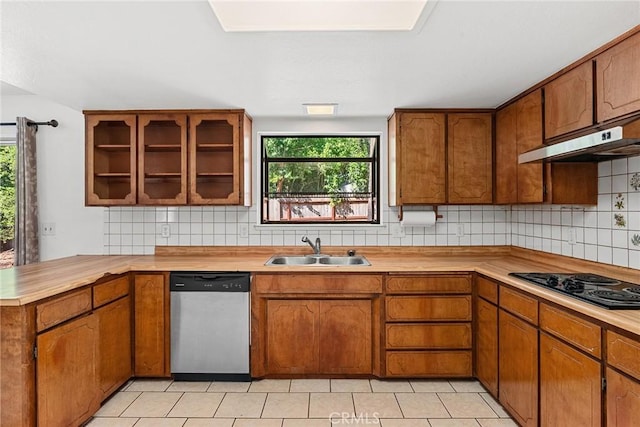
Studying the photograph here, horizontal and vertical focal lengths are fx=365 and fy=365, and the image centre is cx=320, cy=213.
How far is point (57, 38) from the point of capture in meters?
1.81

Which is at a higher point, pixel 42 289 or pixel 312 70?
pixel 312 70

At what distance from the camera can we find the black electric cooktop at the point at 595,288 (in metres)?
1.57

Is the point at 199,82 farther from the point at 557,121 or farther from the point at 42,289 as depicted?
the point at 557,121

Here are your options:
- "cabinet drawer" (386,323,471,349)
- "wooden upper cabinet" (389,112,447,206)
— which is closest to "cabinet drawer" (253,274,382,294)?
"cabinet drawer" (386,323,471,349)

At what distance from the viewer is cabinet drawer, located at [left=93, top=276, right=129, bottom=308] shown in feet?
7.65

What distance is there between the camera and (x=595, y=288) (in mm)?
1883

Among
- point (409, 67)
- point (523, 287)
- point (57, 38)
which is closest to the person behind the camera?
point (57, 38)

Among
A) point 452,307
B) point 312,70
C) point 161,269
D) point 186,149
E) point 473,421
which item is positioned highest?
point 312,70

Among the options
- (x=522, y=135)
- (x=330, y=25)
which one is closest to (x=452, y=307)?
(x=522, y=135)

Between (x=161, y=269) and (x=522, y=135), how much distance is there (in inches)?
112

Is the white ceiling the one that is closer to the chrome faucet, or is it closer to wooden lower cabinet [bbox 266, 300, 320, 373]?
the chrome faucet

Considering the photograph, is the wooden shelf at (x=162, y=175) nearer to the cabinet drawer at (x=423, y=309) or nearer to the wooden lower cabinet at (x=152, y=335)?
the wooden lower cabinet at (x=152, y=335)

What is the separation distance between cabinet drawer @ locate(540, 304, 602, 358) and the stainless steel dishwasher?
1.91 metres

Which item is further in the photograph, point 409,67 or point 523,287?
point 409,67
